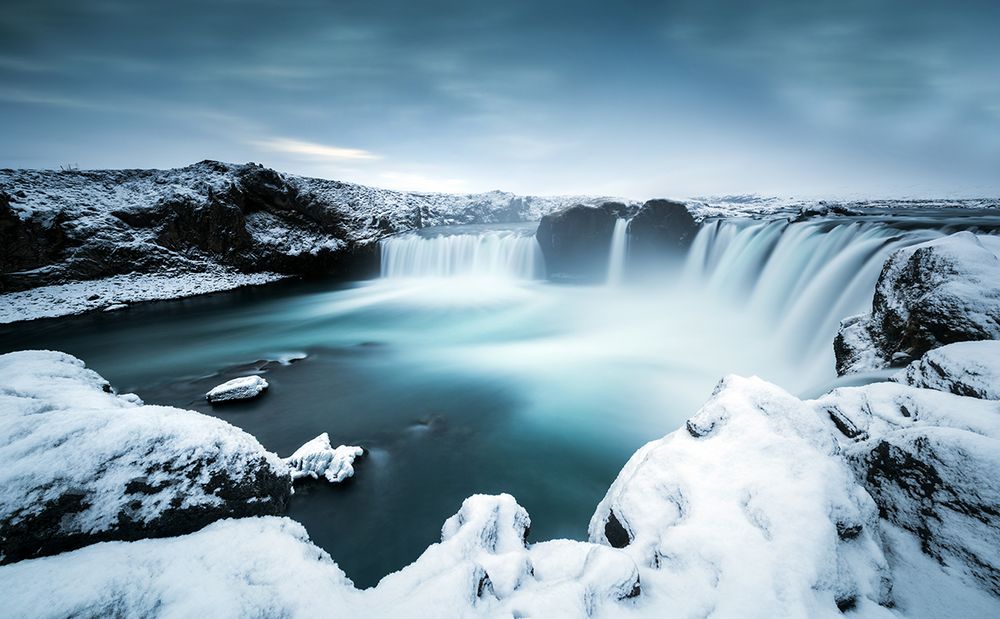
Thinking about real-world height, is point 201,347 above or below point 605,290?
below

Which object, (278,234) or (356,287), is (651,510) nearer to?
(356,287)

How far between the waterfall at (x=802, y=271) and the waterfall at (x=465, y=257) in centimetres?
1303

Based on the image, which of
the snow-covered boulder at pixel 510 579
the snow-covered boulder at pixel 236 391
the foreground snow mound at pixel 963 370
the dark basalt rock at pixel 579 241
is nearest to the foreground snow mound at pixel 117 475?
the snow-covered boulder at pixel 510 579

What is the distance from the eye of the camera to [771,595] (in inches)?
86.7

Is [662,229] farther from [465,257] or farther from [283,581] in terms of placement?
[283,581]

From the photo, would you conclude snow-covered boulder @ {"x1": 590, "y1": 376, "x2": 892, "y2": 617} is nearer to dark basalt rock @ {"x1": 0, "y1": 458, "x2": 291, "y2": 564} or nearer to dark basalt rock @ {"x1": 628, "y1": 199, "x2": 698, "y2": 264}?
dark basalt rock @ {"x1": 0, "y1": 458, "x2": 291, "y2": 564}

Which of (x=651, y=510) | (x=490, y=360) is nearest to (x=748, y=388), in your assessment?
(x=651, y=510)

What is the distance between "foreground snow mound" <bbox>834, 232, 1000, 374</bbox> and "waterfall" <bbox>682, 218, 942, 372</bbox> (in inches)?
137

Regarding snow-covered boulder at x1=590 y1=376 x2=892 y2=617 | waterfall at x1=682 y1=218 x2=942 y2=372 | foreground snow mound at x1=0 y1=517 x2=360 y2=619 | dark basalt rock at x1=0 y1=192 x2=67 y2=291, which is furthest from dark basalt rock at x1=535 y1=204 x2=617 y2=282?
dark basalt rock at x1=0 y1=192 x2=67 y2=291

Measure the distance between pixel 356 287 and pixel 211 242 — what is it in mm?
11538

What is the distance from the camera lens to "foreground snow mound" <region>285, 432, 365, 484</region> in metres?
6.14

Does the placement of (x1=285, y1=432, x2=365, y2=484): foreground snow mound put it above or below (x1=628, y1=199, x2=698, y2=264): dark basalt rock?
below

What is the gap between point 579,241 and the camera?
26.2 metres

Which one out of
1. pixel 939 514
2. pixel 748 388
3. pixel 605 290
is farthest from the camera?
pixel 605 290
